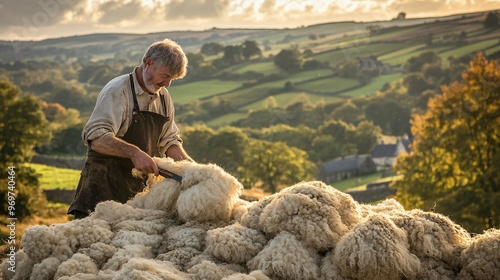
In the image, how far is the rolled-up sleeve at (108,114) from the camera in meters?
6.43

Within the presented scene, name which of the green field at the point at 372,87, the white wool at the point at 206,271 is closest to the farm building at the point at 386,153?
the green field at the point at 372,87

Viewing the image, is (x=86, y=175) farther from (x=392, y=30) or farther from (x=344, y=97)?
(x=392, y=30)

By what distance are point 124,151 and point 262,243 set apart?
2072mm

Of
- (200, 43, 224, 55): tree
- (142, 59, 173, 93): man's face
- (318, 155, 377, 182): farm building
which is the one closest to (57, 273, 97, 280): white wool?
(142, 59, 173, 93): man's face

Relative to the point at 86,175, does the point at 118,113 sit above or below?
above

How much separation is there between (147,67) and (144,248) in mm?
2368

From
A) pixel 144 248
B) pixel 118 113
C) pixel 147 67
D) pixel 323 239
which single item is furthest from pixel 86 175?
pixel 323 239

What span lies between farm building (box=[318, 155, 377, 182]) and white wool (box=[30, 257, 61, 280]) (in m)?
81.3

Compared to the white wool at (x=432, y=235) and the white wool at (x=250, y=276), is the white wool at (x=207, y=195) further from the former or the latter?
the white wool at (x=432, y=235)

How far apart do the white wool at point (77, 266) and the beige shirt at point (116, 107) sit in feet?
6.59

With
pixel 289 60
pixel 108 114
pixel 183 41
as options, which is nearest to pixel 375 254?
pixel 108 114

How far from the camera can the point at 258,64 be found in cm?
13738

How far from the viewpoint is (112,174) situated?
22.4ft

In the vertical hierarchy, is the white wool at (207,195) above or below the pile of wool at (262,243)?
above
